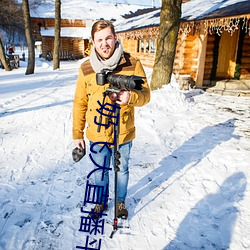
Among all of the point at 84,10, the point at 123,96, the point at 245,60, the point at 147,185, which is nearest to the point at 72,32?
the point at 84,10

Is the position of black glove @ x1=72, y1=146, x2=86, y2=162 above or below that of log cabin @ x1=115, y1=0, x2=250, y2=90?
below

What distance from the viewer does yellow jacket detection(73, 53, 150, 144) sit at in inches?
76.0

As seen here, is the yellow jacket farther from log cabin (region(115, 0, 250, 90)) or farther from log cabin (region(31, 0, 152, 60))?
log cabin (region(31, 0, 152, 60))

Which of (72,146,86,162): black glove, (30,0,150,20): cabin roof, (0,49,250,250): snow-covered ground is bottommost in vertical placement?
(0,49,250,250): snow-covered ground

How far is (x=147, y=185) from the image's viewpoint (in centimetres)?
309

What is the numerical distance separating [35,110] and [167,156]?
412cm

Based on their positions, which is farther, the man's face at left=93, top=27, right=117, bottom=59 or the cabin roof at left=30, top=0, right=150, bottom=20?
the cabin roof at left=30, top=0, right=150, bottom=20

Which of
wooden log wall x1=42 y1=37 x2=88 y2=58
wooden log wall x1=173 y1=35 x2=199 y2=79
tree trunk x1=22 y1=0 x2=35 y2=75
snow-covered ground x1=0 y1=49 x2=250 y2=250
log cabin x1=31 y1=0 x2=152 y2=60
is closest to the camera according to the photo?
snow-covered ground x1=0 y1=49 x2=250 y2=250

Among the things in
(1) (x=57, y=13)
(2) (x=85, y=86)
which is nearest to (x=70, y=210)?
(2) (x=85, y=86)

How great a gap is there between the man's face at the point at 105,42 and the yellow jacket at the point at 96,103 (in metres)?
0.16

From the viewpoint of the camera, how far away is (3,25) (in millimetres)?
28234

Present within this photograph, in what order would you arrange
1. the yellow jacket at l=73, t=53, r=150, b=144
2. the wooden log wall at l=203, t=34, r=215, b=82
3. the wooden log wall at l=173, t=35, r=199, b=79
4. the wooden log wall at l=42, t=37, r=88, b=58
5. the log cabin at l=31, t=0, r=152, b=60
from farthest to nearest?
1. the wooden log wall at l=42, t=37, r=88, b=58
2. the log cabin at l=31, t=0, r=152, b=60
3. the wooden log wall at l=203, t=34, r=215, b=82
4. the wooden log wall at l=173, t=35, r=199, b=79
5. the yellow jacket at l=73, t=53, r=150, b=144

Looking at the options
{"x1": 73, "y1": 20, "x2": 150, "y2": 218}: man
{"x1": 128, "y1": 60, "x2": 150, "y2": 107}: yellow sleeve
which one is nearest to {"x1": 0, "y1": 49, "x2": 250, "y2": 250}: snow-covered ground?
{"x1": 73, "y1": 20, "x2": 150, "y2": 218}: man

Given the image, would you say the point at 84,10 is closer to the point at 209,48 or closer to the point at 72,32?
the point at 72,32
